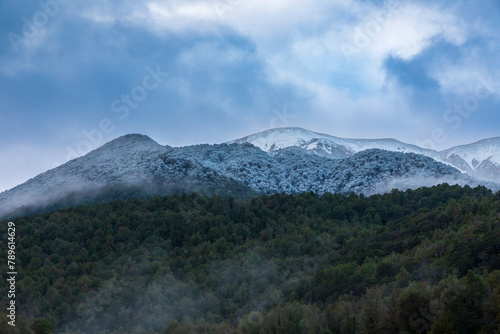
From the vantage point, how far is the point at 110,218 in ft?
289

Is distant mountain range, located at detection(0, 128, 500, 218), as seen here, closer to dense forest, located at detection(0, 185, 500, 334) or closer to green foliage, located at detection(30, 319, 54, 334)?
dense forest, located at detection(0, 185, 500, 334)

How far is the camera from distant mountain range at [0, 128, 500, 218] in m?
113

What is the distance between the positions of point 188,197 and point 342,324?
208 ft

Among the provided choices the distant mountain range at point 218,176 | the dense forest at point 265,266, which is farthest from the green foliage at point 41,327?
the distant mountain range at point 218,176

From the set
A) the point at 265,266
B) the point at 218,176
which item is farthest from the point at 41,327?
the point at 218,176

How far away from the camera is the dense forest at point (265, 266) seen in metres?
36.0

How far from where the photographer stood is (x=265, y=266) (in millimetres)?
62844

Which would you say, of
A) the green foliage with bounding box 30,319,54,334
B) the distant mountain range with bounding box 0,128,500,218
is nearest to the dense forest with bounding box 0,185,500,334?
the green foliage with bounding box 30,319,54,334

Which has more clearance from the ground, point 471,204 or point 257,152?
point 257,152

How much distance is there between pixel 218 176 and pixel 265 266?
200 feet

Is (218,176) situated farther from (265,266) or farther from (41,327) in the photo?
(41,327)

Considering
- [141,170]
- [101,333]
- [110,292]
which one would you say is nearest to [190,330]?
[101,333]

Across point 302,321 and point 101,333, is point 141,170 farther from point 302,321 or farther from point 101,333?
point 302,321

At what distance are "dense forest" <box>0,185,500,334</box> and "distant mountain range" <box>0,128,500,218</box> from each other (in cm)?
2055
